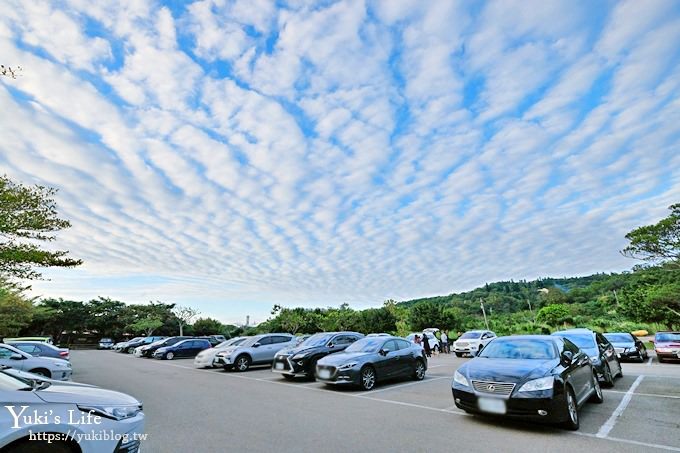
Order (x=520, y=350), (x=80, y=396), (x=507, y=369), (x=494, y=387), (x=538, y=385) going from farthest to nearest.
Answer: (x=520, y=350) → (x=507, y=369) → (x=494, y=387) → (x=538, y=385) → (x=80, y=396)

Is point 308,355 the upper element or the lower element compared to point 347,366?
upper

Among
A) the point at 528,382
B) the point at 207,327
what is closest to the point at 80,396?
the point at 528,382

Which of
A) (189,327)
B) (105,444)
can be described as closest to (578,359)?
(105,444)

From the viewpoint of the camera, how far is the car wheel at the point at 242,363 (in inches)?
609

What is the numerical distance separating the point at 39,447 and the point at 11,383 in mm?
1011

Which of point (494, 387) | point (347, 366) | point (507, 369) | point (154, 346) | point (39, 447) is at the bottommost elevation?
point (39, 447)

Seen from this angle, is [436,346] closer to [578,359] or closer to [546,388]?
[578,359]

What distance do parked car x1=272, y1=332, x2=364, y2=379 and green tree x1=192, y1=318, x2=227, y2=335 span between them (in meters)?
49.5

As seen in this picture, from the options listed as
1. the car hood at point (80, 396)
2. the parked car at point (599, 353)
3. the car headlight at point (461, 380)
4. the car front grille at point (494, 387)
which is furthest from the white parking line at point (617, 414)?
the car hood at point (80, 396)

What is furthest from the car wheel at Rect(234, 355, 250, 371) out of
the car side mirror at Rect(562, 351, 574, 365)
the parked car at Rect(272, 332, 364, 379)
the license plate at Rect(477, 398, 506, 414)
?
the car side mirror at Rect(562, 351, 574, 365)

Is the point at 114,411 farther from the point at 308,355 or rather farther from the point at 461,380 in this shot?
the point at 308,355

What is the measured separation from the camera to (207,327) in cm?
5791

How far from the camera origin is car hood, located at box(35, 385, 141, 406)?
341 cm

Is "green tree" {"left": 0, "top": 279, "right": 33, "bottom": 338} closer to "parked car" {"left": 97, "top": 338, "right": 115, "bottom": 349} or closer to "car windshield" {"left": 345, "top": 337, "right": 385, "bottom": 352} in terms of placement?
"parked car" {"left": 97, "top": 338, "right": 115, "bottom": 349}
